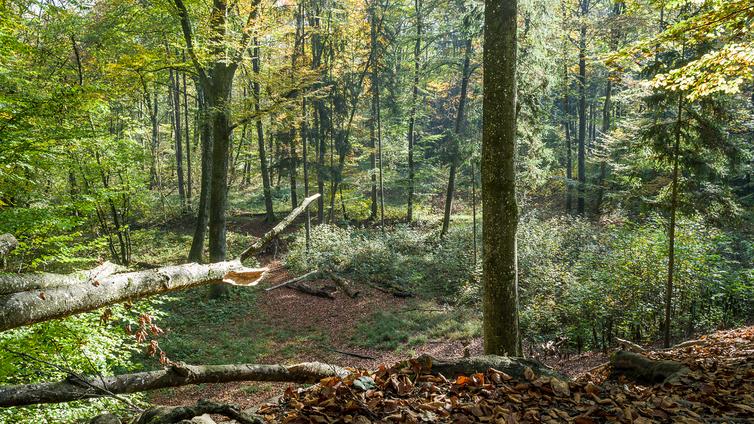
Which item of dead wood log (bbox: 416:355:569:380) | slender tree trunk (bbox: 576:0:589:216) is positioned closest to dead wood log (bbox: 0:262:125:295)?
dead wood log (bbox: 416:355:569:380)

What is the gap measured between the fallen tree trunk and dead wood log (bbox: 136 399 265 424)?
71 cm

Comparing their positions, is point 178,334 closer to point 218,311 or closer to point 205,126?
point 218,311

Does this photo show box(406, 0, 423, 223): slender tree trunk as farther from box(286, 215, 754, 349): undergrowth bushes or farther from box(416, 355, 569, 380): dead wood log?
box(416, 355, 569, 380): dead wood log

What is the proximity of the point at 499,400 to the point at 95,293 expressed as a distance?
2.75 meters

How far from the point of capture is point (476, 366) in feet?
11.1

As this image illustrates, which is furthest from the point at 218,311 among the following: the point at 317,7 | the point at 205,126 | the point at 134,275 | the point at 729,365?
the point at 317,7

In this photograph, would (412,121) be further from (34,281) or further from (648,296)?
(34,281)

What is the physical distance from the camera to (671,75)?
201 inches

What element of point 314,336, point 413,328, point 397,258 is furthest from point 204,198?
point 397,258

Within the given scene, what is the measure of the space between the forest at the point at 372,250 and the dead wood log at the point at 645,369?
3cm

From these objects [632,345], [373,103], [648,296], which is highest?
[373,103]

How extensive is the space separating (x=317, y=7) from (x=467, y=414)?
22.4 m

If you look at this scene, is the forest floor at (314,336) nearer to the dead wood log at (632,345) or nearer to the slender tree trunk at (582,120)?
the dead wood log at (632,345)

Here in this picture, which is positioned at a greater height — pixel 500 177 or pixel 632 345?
pixel 500 177
